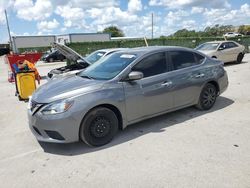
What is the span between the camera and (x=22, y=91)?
765 cm

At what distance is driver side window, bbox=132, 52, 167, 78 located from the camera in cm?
448

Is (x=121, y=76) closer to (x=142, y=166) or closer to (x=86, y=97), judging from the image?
(x=86, y=97)

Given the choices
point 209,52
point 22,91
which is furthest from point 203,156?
point 209,52

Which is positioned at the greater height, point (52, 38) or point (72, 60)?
point (52, 38)

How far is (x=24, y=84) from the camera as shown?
25.2ft

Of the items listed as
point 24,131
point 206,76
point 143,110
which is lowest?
point 24,131

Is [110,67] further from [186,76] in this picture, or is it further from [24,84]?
[24,84]

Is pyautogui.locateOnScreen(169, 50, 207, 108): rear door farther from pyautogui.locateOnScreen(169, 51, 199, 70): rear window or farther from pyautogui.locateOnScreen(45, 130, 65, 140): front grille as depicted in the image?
pyautogui.locateOnScreen(45, 130, 65, 140): front grille

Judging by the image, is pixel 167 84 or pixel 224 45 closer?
pixel 167 84

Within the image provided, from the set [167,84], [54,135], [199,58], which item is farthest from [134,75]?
[199,58]

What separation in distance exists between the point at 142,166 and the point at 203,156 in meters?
0.92

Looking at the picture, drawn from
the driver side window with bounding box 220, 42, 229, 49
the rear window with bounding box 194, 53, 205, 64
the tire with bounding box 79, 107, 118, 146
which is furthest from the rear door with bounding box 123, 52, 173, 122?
the driver side window with bounding box 220, 42, 229, 49

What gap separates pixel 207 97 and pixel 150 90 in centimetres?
182

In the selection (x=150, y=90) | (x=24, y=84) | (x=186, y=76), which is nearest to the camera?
(x=150, y=90)
